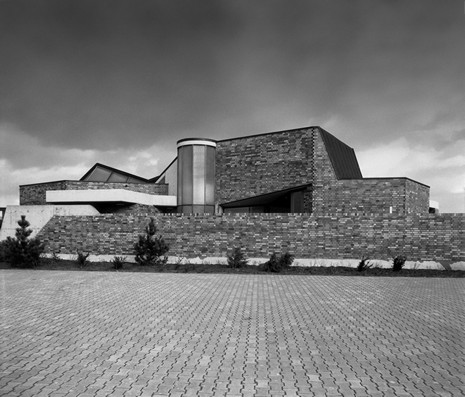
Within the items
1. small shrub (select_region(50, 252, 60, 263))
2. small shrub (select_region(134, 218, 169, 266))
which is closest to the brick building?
small shrub (select_region(50, 252, 60, 263))

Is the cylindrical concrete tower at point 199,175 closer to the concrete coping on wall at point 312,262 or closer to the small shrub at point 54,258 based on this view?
the concrete coping on wall at point 312,262

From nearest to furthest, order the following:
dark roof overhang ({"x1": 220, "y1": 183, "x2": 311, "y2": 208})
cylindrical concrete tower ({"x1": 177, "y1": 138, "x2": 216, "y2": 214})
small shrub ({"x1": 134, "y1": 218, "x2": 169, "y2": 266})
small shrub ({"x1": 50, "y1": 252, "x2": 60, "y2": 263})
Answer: small shrub ({"x1": 134, "y1": 218, "x2": 169, "y2": 266}), small shrub ({"x1": 50, "y1": 252, "x2": 60, "y2": 263}), dark roof overhang ({"x1": 220, "y1": 183, "x2": 311, "y2": 208}), cylindrical concrete tower ({"x1": 177, "y1": 138, "x2": 216, "y2": 214})

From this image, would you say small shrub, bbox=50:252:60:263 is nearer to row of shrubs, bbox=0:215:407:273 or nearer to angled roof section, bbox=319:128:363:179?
row of shrubs, bbox=0:215:407:273

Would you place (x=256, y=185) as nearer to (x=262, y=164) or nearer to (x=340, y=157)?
(x=262, y=164)

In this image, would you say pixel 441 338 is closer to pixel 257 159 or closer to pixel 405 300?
pixel 405 300

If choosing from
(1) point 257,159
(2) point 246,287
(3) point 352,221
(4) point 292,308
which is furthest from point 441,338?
(1) point 257,159

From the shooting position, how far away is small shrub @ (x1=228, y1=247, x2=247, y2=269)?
14.4 metres

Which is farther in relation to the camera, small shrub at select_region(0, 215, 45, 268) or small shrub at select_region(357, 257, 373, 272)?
small shrub at select_region(0, 215, 45, 268)

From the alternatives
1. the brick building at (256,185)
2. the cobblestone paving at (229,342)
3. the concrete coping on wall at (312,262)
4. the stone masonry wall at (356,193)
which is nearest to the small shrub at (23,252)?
the concrete coping on wall at (312,262)

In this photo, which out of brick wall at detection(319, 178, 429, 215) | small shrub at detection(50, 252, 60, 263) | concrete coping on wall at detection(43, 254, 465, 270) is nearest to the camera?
concrete coping on wall at detection(43, 254, 465, 270)

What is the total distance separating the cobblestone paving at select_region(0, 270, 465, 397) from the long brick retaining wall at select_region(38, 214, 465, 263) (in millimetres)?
5089

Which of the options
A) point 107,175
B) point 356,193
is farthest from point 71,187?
point 356,193

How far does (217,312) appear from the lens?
281 inches

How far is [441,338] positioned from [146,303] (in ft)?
18.5
